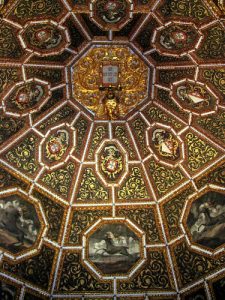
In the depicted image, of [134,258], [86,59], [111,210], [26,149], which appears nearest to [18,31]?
[86,59]

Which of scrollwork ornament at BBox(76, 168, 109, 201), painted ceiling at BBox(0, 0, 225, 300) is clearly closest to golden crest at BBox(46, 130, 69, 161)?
painted ceiling at BBox(0, 0, 225, 300)

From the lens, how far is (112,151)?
2228 cm

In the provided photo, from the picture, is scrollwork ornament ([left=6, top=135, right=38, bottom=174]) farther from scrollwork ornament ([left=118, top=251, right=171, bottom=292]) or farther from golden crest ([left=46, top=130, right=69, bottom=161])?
scrollwork ornament ([left=118, top=251, right=171, bottom=292])

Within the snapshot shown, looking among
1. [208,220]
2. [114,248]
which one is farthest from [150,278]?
[208,220]

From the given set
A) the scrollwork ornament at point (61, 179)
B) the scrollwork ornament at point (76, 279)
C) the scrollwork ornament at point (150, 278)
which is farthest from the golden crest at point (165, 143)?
the scrollwork ornament at point (76, 279)

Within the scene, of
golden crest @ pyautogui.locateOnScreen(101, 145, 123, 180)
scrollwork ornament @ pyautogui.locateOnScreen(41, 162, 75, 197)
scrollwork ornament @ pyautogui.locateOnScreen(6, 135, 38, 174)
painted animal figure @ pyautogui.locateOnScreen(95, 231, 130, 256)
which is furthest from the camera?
golden crest @ pyautogui.locateOnScreen(101, 145, 123, 180)

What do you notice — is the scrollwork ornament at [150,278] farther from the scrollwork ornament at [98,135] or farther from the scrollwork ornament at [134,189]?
the scrollwork ornament at [98,135]

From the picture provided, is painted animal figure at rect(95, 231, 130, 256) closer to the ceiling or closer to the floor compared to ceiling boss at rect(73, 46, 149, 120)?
closer to the floor

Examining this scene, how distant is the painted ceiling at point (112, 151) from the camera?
19312mm

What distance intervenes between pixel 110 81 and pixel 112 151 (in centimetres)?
263

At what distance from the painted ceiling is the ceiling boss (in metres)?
0.04

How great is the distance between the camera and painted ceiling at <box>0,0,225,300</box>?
19.3 m

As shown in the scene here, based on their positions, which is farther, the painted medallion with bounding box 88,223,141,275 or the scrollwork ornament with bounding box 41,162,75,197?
the scrollwork ornament with bounding box 41,162,75,197

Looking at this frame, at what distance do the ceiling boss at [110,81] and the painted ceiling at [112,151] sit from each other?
45mm
